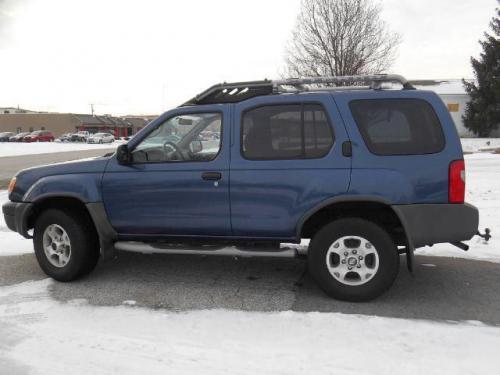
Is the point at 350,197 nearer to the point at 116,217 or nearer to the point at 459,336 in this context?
the point at 459,336

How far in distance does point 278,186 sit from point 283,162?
0.23 m

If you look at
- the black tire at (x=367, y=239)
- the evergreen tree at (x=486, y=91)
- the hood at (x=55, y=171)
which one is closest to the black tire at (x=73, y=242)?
the hood at (x=55, y=171)

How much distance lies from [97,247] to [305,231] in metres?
2.26

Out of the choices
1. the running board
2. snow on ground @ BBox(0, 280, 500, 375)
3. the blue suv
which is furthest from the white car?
snow on ground @ BBox(0, 280, 500, 375)

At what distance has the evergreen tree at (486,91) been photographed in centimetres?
3356

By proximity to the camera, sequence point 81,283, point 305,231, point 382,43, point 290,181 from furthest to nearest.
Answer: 1. point 382,43
2. point 81,283
3. point 305,231
4. point 290,181

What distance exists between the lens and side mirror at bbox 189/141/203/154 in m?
4.33

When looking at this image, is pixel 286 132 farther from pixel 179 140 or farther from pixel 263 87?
pixel 179 140

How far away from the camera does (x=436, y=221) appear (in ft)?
12.4

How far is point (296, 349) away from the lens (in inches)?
122

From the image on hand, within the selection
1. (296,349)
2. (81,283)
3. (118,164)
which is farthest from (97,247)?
(296,349)

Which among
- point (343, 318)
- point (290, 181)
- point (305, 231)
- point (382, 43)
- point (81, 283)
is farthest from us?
point (382, 43)

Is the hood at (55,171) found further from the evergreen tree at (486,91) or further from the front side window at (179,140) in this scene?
the evergreen tree at (486,91)

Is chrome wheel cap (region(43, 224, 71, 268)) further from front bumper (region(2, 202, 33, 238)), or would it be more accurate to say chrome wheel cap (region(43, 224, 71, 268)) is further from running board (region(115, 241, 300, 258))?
running board (region(115, 241, 300, 258))
